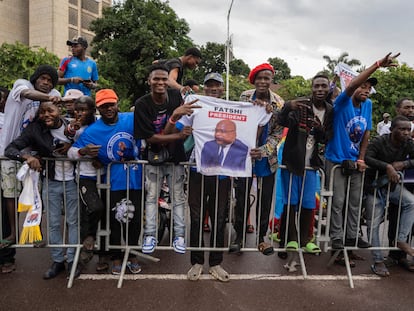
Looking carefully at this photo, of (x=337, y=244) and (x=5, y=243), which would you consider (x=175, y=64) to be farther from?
(x=337, y=244)

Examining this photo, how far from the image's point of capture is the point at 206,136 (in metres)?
3.97

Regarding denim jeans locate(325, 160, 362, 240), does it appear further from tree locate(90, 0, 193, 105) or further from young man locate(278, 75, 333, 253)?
tree locate(90, 0, 193, 105)

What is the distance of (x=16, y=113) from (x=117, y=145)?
3.92 feet

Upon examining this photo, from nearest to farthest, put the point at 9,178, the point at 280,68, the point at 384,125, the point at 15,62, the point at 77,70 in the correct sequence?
the point at 9,178
the point at 77,70
the point at 384,125
the point at 15,62
the point at 280,68

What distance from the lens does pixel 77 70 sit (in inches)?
245

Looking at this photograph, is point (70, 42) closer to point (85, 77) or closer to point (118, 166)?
point (85, 77)

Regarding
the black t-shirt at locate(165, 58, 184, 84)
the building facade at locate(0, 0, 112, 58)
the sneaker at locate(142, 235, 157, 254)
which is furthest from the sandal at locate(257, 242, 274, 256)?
the building facade at locate(0, 0, 112, 58)

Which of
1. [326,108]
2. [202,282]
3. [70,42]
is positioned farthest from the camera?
[70,42]

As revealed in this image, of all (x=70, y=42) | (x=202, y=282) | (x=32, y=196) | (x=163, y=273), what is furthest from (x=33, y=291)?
(x=70, y=42)

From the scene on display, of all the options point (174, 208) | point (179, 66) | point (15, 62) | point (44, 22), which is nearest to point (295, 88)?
point (15, 62)

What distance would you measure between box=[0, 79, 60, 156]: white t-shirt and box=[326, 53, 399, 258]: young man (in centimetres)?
361

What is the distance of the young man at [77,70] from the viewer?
6.06 metres

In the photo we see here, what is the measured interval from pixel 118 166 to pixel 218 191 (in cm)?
119

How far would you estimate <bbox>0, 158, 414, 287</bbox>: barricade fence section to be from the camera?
13.0 ft
